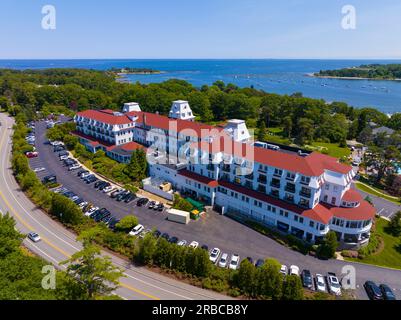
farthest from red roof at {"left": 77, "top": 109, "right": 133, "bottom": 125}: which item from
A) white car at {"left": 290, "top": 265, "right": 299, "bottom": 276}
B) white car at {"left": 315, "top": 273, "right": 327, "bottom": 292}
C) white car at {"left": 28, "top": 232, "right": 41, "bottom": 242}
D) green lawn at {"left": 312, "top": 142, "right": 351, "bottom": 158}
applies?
green lawn at {"left": 312, "top": 142, "right": 351, "bottom": 158}

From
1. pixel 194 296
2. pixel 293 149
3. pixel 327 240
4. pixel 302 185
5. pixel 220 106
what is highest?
pixel 220 106

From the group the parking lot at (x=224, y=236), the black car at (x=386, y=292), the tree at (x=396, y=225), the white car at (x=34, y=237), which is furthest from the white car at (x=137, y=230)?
the tree at (x=396, y=225)

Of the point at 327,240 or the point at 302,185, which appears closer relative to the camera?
the point at 327,240

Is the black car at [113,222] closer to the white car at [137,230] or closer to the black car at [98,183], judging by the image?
the white car at [137,230]

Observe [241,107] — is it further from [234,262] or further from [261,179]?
[234,262]

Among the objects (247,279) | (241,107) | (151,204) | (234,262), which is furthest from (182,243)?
(241,107)

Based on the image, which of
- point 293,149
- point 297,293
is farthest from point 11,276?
point 293,149
